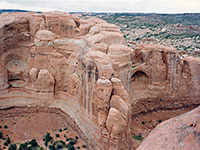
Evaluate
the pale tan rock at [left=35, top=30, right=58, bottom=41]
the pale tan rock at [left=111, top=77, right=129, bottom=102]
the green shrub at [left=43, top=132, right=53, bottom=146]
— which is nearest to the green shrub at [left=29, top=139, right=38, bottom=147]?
the green shrub at [left=43, top=132, right=53, bottom=146]

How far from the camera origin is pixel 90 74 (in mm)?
18938

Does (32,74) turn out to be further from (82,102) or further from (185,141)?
(185,141)

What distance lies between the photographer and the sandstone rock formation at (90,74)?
58.2 ft

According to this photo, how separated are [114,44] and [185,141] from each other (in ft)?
49.7

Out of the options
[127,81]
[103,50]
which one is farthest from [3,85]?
[127,81]

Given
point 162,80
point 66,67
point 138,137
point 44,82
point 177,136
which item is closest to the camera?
point 177,136

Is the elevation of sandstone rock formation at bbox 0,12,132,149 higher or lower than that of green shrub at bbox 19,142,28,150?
higher

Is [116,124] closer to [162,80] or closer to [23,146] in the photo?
[23,146]

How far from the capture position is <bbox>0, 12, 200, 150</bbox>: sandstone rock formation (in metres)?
17.8

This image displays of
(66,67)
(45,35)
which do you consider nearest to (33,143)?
(66,67)

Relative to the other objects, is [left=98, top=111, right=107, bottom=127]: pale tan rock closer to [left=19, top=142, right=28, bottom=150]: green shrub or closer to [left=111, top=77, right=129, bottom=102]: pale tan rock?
[left=111, top=77, right=129, bottom=102]: pale tan rock

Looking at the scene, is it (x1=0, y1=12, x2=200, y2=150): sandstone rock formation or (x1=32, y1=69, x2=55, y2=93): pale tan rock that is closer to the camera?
(x1=0, y1=12, x2=200, y2=150): sandstone rock formation

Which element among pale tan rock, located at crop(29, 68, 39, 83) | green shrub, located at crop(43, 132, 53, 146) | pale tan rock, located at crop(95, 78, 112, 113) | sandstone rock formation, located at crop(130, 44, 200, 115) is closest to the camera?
pale tan rock, located at crop(95, 78, 112, 113)

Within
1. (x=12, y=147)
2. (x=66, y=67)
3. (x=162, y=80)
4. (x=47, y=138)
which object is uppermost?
(x=66, y=67)
